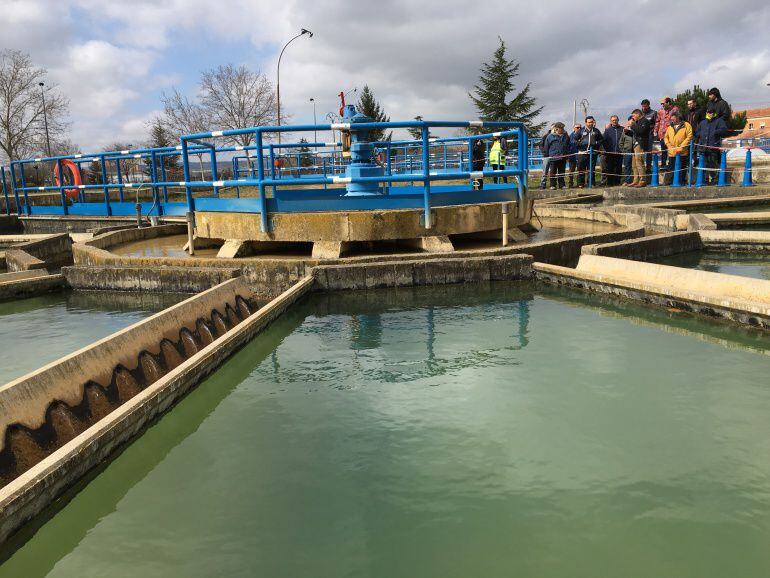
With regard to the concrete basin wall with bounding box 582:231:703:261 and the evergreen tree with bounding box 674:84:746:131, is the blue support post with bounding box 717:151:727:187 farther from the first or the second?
the evergreen tree with bounding box 674:84:746:131

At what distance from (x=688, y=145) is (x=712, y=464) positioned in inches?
566

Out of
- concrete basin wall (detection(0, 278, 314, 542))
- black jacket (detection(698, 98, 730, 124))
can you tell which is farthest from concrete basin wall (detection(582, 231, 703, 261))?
black jacket (detection(698, 98, 730, 124))

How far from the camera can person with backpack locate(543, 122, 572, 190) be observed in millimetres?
17359

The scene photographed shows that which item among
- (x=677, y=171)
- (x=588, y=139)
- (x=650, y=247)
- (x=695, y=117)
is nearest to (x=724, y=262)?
(x=650, y=247)

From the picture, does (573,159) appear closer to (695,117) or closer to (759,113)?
(695,117)

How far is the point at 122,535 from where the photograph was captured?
9.48ft

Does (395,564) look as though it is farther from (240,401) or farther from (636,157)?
(636,157)

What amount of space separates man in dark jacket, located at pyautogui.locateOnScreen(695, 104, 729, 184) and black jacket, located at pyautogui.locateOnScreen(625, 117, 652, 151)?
1.28 m

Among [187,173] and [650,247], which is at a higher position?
[187,173]

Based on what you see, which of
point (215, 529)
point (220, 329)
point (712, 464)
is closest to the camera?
point (215, 529)

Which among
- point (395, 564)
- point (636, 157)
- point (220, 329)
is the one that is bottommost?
point (395, 564)

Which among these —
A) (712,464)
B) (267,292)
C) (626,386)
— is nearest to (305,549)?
(712,464)

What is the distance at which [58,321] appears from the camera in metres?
7.16

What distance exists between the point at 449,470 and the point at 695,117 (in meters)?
16.1
